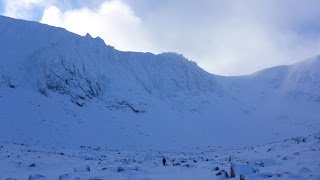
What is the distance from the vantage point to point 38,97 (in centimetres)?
3475

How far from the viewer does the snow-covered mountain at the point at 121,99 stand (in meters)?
32.6

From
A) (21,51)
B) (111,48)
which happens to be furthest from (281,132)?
(21,51)

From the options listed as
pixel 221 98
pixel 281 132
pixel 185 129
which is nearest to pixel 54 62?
pixel 185 129

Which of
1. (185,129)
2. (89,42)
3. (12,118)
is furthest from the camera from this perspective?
(89,42)

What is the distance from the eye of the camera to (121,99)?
42.6 metres

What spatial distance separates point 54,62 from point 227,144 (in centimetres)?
3201

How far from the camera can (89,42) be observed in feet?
165

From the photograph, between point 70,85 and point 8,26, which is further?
point 8,26

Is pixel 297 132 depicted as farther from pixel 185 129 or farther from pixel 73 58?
pixel 73 58

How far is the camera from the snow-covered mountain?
1282 inches

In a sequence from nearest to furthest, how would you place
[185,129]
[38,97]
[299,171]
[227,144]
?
[299,171], [38,97], [227,144], [185,129]

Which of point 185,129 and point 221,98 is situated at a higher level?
point 221,98

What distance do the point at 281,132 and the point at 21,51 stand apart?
158 feet

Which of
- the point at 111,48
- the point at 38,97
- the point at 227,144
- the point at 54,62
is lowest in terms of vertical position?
the point at 227,144
